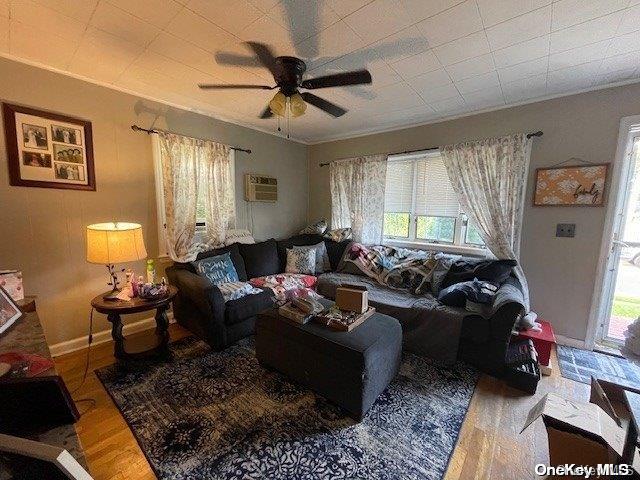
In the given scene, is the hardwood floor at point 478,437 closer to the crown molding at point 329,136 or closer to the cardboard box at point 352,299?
the cardboard box at point 352,299

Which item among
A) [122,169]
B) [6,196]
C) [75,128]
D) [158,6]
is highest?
[158,6]

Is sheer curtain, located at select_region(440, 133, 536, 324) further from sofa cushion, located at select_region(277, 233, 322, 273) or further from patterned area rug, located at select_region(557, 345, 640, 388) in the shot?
sofa cushion, located at select_region(277, 233, 322, 273)

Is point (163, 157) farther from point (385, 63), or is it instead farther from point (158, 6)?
point (385, 63)

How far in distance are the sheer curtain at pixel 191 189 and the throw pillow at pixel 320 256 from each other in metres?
1.11

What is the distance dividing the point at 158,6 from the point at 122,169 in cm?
165

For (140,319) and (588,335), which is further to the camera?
(140,319)

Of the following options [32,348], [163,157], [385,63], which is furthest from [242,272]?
[385,63]

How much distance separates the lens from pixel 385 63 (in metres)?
2.03

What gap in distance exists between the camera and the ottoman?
164 cm

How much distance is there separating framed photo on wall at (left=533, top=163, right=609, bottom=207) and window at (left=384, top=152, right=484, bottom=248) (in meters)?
0.70

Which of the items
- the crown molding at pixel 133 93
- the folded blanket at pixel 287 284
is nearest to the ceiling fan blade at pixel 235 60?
the crown molding at pixel 133 93

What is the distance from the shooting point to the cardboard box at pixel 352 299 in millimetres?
2012

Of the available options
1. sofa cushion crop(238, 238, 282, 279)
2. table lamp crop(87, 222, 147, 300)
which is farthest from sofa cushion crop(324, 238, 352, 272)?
table lamp crop(87, 222, 147, 300)

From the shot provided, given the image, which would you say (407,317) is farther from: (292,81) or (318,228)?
(292,81)
